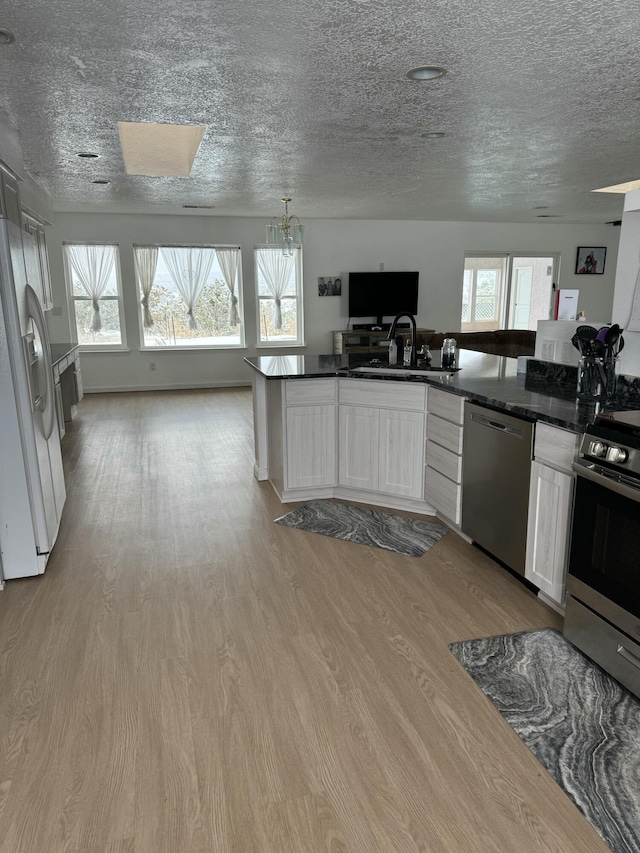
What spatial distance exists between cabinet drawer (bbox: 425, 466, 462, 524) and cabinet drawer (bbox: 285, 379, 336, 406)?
86cm

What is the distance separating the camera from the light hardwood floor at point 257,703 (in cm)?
167

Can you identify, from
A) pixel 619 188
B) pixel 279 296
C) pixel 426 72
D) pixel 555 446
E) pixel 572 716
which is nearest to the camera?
pixel 572 716

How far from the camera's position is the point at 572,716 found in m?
2.10

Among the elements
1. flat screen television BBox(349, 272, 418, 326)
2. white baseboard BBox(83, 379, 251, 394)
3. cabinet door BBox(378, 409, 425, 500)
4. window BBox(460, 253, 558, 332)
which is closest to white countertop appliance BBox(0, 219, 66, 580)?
cabinet door BBox(378, 409, 425, 500)

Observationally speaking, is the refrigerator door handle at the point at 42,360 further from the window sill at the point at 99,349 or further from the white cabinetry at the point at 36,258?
the window sill at the point at 99,349

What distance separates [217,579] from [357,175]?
417 cm

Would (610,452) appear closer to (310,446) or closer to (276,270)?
(310,446)

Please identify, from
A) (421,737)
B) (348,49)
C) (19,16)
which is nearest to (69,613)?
(421,737)

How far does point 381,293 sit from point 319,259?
3.72 ft

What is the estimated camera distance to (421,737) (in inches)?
78.7

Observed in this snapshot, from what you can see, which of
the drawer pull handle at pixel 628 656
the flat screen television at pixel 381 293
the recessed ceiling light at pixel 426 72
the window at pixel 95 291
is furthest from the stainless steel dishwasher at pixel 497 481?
the window at pixel 95 291

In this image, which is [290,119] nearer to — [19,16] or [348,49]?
[348,49]

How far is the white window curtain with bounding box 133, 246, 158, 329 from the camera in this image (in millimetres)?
8742

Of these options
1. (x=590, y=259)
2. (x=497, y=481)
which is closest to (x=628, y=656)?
(x=497, y=481)
